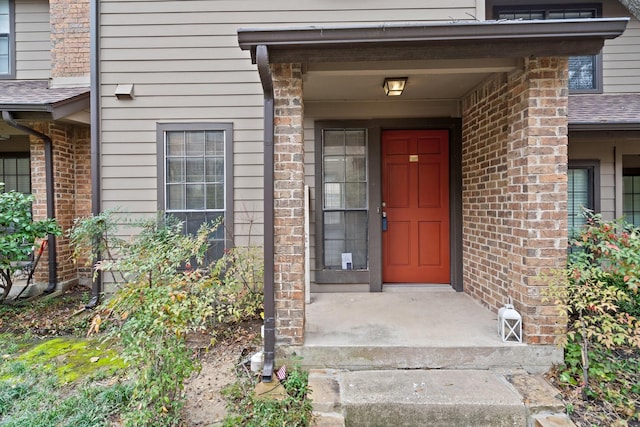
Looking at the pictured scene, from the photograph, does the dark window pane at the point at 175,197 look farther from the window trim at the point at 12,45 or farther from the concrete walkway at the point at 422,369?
the window trim at the point at 12,45

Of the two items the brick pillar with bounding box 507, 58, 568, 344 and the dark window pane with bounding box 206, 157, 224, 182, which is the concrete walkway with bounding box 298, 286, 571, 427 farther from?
the dark window pane with bounding box 206, 157, 224, 182

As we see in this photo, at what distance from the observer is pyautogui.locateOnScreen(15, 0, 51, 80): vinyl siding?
5.14m

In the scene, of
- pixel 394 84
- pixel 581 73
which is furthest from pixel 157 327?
pixel 581 73

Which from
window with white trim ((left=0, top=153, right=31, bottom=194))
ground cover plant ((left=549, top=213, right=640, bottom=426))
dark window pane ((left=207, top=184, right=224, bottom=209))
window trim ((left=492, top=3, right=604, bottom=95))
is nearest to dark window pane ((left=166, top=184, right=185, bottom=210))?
dark window pane ((left=207, top=184, right=224, bottom=209))

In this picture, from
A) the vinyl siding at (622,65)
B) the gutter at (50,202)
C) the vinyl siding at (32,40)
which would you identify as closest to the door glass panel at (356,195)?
the gutter at (50,202)

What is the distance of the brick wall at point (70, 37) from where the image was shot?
471cm

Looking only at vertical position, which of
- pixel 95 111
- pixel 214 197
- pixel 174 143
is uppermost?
pixel 95 111

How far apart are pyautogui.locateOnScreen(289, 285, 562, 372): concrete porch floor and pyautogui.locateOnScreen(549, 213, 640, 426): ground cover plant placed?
22 cm

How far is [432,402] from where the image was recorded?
226 centimetres

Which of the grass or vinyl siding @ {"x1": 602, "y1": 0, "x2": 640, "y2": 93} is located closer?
the grass

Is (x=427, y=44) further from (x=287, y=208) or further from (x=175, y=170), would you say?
(x=175, y=170)

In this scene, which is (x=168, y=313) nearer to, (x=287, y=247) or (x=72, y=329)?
(x=287, y=247)

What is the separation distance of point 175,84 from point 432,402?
166 inches

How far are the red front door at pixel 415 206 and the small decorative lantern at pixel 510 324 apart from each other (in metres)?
1.66
